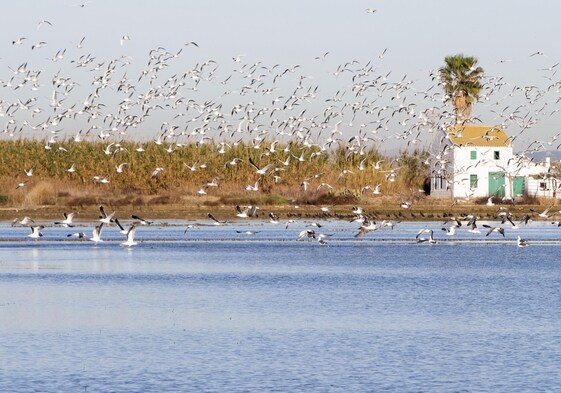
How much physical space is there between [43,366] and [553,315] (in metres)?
10.8

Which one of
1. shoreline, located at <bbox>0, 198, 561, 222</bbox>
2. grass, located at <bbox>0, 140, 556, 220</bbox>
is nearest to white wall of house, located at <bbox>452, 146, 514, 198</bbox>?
grass, located at <bbox>0, 140, 556, 220</bbox>

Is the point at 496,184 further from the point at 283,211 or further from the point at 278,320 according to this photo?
the point at 278,320

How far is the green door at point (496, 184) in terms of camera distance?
71.4 meters

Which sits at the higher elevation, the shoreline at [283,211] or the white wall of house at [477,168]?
the white wall of house at [477,168]

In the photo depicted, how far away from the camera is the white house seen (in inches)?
2788

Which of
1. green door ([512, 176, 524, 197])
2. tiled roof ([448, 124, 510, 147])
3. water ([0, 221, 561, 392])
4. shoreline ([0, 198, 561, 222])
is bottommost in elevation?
water ([0, 221, 561, 392])

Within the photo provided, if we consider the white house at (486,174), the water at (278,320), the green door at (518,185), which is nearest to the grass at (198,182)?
the white house at (486,174)

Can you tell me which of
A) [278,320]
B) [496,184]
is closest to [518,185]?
[496,184]

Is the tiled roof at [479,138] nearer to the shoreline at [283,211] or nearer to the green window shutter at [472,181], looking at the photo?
the green window shutter at [472,181]

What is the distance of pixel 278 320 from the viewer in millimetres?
25344

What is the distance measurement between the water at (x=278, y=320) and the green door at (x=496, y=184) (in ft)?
85.3

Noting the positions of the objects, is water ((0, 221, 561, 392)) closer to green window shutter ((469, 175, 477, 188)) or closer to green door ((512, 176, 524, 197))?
green window shutter ((469, 175, 477, 188))

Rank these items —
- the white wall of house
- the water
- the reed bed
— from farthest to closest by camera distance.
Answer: the white wall of house, the reed bed, the water

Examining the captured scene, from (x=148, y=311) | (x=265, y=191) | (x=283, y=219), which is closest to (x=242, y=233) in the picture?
(x=283, y=219)
